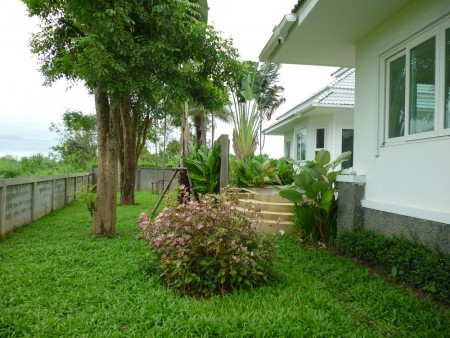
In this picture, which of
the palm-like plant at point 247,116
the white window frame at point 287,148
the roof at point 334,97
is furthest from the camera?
the white window frame at point 287,148

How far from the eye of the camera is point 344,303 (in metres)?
3.22

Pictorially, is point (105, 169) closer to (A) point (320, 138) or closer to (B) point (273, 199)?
(B) point (273, 199)

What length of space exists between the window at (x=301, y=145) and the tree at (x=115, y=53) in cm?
746

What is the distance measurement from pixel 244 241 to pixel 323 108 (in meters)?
7.29

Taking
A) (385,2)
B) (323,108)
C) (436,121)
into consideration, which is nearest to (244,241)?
(436,121)

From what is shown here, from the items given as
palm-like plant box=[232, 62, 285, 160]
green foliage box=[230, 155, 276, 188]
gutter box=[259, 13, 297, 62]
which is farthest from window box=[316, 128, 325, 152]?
gutter box=[259, 13, 297, 62]

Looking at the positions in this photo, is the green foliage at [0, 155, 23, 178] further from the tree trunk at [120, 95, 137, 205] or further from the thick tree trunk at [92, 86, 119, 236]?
the tree trunk at [120, 95, 137, 205]

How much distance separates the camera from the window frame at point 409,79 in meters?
3.63

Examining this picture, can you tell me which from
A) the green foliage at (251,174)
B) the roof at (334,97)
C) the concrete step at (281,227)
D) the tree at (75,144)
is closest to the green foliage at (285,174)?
the green foliage at (251,174)

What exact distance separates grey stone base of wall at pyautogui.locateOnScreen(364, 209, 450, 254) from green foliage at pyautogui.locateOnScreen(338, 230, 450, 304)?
94 mm

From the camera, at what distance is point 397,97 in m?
4.59

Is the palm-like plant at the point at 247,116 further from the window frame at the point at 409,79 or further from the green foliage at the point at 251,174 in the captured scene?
the window frame at the point at 409,79

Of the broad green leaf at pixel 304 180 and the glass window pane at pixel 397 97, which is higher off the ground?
the glass window pane at pixel 397 97

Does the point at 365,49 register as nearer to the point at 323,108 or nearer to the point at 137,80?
the point at 137,80
